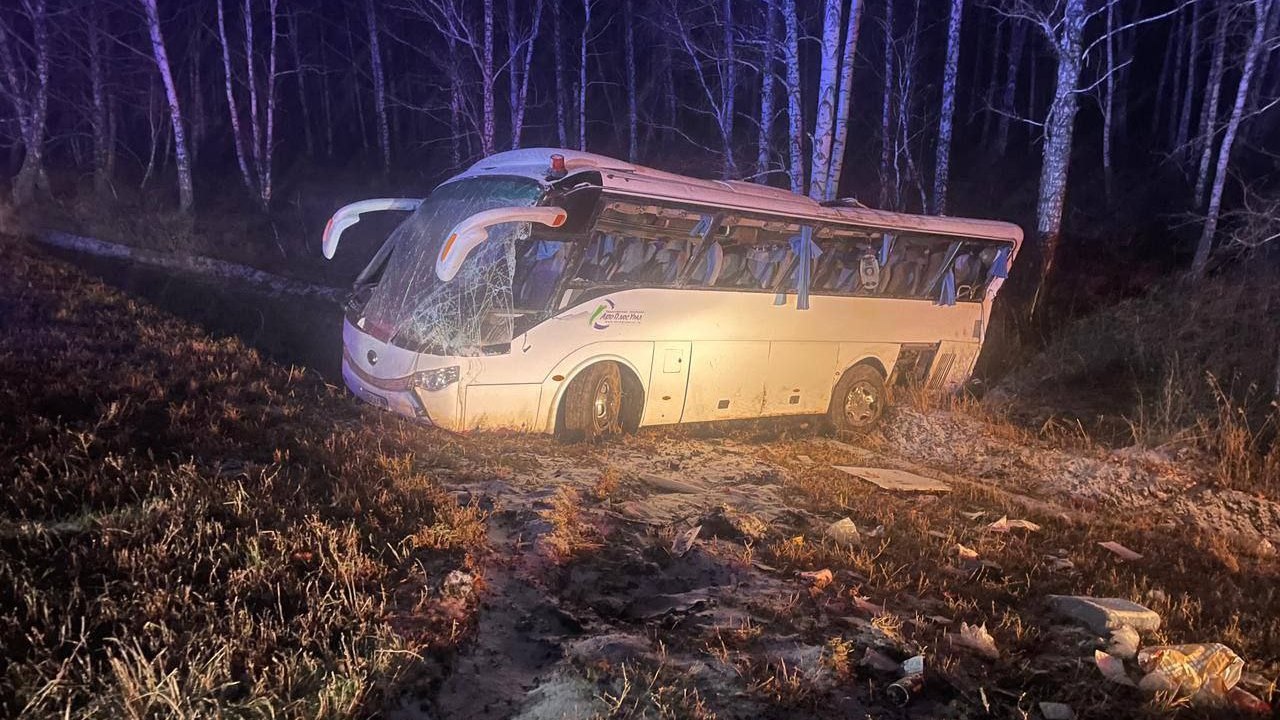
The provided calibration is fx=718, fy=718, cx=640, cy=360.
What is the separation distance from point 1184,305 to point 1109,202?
1075cm

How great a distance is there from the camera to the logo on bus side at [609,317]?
7.69 meters

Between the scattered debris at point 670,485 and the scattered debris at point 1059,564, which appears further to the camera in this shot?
the scattered debris at point 670,485

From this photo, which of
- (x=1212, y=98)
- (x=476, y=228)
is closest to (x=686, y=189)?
(x=476, y=228)

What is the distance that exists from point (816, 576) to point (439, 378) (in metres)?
4.07

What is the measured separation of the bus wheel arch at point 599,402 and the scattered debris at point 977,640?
4583 millimetres

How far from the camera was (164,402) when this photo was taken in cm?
672

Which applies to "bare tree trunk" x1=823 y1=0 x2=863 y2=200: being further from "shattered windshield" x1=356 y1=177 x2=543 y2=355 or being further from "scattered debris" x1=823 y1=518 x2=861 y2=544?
"scattered debris" x1=823 y1=518 x2=861 y2=544

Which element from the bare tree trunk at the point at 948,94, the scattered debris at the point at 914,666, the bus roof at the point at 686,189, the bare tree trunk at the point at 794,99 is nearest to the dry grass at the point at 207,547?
the scattered debris at the point at 914,666

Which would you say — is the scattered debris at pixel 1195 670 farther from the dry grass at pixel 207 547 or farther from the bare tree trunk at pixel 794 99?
the bare tree trunk at pixel 794 99

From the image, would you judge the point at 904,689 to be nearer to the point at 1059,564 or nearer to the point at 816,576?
the point at 816,576

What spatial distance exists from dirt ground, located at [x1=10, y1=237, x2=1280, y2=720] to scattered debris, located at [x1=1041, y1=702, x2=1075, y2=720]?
0.21ft

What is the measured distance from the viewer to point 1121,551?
6.05 metres

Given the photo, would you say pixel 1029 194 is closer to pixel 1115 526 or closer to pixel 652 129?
pixel 652 129

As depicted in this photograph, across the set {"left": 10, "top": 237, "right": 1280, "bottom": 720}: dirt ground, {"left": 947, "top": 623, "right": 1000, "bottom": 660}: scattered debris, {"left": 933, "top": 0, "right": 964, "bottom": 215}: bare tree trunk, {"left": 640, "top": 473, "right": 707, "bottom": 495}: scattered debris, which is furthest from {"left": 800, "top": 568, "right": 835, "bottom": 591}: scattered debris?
{"left": 933, "top": 0, "right": 964, "bottom": 215}: bare tree trunk
